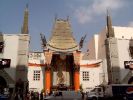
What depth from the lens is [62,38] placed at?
47.1m

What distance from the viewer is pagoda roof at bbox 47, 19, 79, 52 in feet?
148

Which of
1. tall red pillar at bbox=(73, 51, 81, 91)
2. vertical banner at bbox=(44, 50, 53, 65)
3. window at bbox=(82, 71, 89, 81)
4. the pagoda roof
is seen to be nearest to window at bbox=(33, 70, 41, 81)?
vertical banner at bbox=(44, 50, 53, 65)

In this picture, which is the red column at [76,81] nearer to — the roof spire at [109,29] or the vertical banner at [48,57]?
the vertical banner at [48,57]

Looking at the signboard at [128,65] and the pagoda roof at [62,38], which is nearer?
the signboard at [128,65]

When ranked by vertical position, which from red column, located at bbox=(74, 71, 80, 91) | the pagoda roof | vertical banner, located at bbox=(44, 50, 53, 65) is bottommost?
red column, located at bbox=(74, 71, 80, 91)

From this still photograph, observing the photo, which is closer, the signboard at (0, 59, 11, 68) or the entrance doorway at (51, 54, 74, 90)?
the signboard at (0, 59, 11, 68)

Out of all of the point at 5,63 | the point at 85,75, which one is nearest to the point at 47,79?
the point at 85,75

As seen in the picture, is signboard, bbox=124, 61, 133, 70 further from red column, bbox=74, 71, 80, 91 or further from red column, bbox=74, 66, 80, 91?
red column, bbox=74, 71, 80, 91

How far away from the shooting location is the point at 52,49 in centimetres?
4462

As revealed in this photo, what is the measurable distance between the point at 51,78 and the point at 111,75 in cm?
1078

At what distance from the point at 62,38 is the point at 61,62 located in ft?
14.2

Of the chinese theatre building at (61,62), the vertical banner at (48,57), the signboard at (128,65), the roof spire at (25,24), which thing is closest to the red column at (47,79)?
the chinese theatre building at (61,62)

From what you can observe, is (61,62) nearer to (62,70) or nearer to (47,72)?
(62,70)

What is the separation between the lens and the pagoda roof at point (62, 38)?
45.0m
